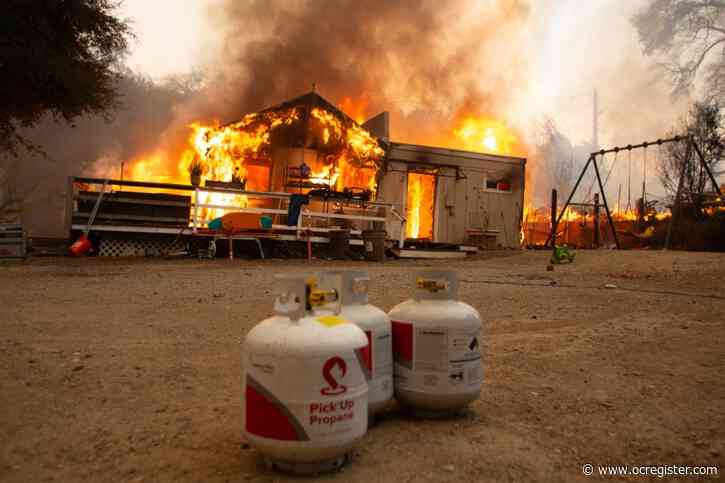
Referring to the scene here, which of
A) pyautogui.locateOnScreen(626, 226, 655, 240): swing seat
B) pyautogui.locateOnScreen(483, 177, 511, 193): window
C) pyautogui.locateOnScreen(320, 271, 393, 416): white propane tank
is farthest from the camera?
pyautogui.locateOnScreen(483, 177, 511, 193): window

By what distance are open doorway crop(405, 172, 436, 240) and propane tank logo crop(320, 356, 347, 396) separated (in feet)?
64.3

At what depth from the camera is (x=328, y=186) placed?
18344 mm

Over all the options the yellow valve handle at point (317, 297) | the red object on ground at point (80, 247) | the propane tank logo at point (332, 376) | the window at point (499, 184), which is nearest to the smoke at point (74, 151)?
the red object on ground at point (80, 247)

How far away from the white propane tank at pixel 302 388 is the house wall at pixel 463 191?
17324mm

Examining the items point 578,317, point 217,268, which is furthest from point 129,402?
point 217,268

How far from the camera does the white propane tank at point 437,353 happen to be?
291 cm

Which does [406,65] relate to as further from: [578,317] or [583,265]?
[578,317]

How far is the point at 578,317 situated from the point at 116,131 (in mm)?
33969

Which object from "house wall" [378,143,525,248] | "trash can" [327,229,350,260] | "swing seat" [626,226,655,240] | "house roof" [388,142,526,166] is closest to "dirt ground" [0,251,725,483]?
"trash can" [327,229,350,260]

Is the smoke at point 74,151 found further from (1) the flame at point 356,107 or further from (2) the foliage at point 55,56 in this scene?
(2) the foliage at point 55,56

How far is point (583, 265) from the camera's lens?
534 inches

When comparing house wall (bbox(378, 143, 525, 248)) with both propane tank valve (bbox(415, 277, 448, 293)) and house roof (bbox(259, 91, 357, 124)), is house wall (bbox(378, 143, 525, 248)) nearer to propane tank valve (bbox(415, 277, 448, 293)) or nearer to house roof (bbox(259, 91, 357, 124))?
house roof (bbox(259, 91, 357, 124))

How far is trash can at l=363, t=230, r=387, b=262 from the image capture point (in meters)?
15.6

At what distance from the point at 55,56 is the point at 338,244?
8.52 meters
